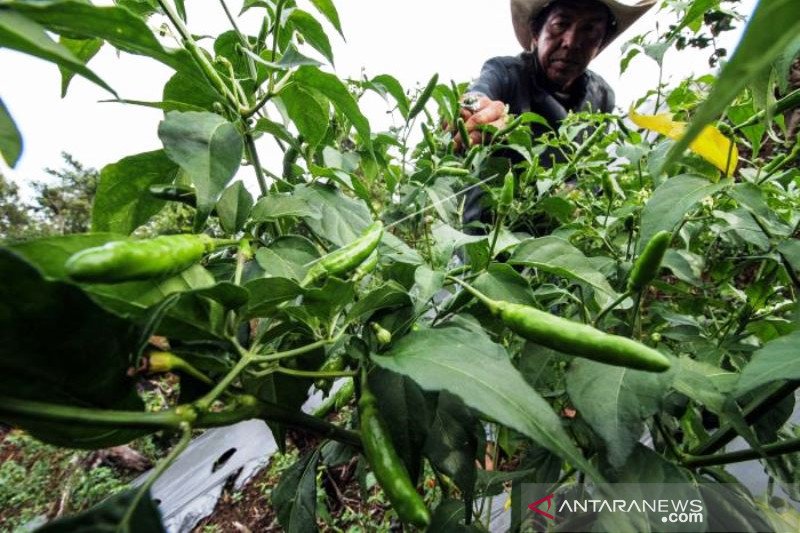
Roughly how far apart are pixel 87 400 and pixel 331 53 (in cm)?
46

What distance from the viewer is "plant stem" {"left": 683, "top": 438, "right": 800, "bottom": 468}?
37 centimetres

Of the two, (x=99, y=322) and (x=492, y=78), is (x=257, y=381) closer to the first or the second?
(x=99, y=322)

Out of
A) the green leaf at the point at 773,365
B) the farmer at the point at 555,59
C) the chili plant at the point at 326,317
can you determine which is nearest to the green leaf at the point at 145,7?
the chili plant at the point at 326,317

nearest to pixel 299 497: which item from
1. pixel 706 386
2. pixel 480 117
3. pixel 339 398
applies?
pixel 339 398

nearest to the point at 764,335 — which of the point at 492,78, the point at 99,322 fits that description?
the point at 99,322

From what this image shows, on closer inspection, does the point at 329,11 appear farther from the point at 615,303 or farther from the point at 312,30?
the point at 615,303

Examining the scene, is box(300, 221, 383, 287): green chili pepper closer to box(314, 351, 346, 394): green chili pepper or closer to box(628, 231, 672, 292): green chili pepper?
box(314, 351, 346, 394): green chili pepper

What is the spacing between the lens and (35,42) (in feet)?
0.65

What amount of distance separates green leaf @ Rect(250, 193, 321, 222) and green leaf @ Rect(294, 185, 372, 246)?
0.05ft

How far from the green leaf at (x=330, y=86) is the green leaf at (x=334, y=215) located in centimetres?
9

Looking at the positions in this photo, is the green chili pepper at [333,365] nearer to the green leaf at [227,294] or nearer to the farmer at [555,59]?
the green leaf at [227,294]

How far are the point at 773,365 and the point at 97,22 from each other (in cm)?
52

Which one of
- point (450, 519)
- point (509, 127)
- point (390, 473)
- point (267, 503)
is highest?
point (509, 127)

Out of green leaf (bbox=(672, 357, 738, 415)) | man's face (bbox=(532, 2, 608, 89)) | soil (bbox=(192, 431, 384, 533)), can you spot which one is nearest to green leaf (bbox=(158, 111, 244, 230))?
→ green leaf (bbox=(672, 357, 738, 415))
